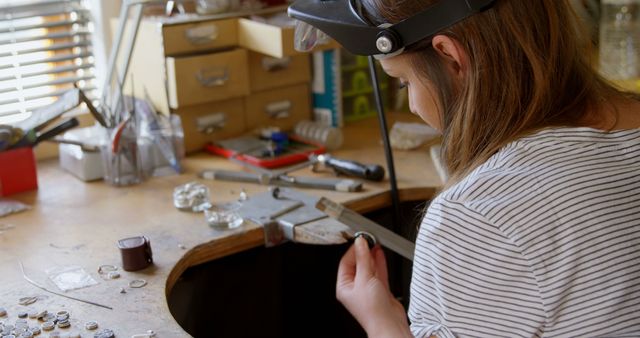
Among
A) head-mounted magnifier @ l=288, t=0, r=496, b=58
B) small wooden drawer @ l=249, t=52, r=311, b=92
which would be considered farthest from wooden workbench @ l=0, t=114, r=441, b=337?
head-mounted magnifier @ l=288, t=0, r=496, b=58

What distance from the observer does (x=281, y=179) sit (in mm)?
1929

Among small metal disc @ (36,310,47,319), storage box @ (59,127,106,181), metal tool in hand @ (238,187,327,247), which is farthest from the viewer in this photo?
storage box @ (59,127,106,181)

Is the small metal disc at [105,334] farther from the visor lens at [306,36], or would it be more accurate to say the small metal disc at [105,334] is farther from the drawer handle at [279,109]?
the drawer handle at [279,109]

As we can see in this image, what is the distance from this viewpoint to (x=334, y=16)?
1.24m

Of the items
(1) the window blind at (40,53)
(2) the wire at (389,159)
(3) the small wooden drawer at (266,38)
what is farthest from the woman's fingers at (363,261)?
(1) the window blind at (40,53)

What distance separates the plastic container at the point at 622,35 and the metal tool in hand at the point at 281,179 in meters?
1.41

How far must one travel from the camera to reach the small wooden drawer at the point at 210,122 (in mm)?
2148

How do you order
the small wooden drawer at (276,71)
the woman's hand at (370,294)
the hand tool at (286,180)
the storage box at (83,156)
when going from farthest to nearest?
the small wooden drawer at (276,71) < the storage box at (83,156) < the hand tool at (286,180) < the woman's hand at (370,294)

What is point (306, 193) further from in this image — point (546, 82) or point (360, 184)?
point (546, 82)

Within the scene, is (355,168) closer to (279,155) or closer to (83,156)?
(279,155)

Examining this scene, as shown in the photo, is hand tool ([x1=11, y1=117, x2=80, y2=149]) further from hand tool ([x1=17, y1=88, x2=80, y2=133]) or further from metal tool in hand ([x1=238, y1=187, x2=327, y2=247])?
metal tool in hand ([x1=238, y1=187, x2=327, y2=247])

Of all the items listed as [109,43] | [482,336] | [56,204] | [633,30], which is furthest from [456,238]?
[633,30]

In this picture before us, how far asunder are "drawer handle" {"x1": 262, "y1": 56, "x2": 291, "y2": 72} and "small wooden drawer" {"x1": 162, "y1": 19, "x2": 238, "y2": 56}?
0.35 ft

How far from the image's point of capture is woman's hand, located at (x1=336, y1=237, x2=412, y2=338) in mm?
1260
